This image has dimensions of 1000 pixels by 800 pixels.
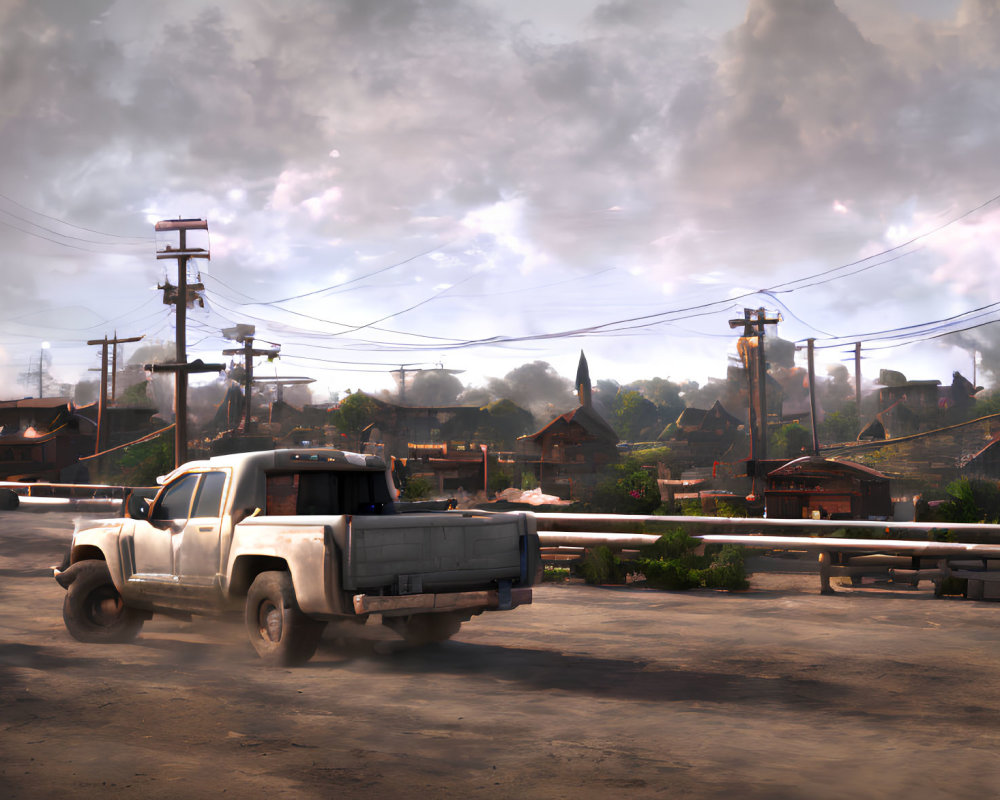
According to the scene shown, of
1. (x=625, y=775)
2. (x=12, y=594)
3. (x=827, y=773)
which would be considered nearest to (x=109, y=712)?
(x=625, y=775)

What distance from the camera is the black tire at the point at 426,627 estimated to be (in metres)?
9.86

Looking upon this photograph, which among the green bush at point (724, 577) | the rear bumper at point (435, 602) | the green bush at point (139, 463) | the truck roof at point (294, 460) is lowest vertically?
the green bush at point (724, 577)

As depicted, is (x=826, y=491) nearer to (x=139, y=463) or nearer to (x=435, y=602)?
(x=435, y=602)

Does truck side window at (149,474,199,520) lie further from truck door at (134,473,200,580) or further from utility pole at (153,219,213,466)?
utility pole at (153,219,213,466)

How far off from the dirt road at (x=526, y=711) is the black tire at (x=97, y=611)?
303mm

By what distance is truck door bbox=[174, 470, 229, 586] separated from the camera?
363 inches

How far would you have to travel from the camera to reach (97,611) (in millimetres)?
10367

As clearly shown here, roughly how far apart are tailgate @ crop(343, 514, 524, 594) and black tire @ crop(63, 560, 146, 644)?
371 cm

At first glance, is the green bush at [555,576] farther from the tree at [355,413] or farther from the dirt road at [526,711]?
the tree at [355,413]

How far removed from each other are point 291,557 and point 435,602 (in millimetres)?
1329

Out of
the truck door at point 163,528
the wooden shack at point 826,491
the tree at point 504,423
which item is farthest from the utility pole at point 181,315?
the tree at point 504,423

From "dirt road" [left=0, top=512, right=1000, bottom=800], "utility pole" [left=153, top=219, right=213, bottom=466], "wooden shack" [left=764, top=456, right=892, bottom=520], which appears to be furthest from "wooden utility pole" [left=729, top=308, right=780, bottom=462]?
"dirt road" [left=0, top=512, right=1000, bottom=800]

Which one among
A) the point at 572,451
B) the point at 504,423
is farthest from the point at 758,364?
the point at 504,423

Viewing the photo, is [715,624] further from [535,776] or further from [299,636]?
[535,776]
